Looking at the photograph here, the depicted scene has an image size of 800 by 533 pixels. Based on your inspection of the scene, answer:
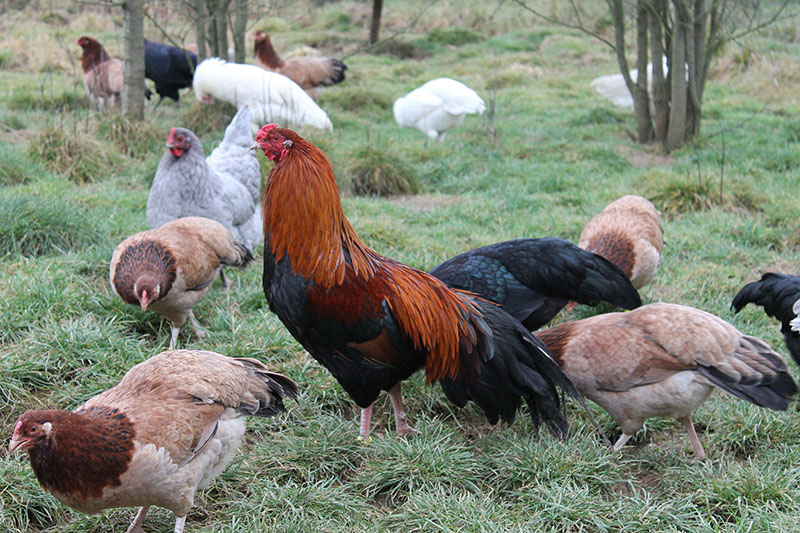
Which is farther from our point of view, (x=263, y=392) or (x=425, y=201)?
(x=425, y=201)

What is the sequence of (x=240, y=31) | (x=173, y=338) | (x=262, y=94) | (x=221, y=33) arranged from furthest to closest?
1. (x=221, y=33)
2. (x=240, y=31)
3. (x=262, y=94)
4. (x=173, y=338)

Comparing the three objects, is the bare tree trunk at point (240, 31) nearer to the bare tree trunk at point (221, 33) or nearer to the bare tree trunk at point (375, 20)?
the bare tree trunk at point (221, 33)

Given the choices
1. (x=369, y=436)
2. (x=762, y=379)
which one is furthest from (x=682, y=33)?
(x=369, y=436)

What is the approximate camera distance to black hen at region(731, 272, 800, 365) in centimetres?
416

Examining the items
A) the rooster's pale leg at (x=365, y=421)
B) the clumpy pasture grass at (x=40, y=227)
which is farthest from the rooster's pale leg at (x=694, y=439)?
the clumpy pasture grass at (x=40, y=227)

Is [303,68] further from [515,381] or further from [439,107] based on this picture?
[515,381]

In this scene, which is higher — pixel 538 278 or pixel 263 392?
pixel 538 278

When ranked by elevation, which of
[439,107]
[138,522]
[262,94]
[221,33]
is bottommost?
[138,522]

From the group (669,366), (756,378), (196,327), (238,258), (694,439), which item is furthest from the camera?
(238,258)

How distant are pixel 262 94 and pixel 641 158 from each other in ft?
17.6

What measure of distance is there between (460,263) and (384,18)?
64.9ft

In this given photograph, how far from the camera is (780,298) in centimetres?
426

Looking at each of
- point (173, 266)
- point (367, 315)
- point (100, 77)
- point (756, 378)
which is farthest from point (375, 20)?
point (756, 378)

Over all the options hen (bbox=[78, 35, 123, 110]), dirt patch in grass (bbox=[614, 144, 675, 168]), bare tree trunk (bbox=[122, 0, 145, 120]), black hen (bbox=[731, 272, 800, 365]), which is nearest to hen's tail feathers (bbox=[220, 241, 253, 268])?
black hen (bbox=[731, 272, 800, 365])
